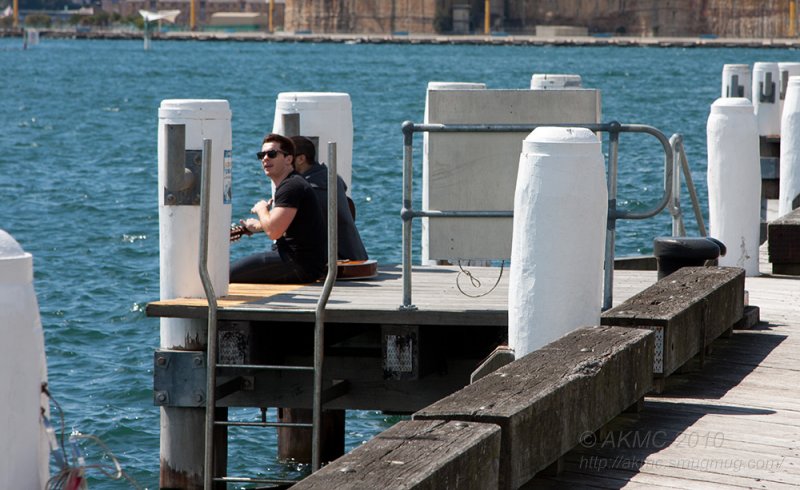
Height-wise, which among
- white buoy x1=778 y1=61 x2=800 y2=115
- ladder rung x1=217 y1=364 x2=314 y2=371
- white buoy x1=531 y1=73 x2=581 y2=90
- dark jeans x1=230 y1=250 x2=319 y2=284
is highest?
white buoy x1=778 y1=61 x2=800 y2=115

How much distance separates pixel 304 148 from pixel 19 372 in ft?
17.2

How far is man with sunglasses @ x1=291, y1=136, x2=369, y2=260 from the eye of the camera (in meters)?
8.74

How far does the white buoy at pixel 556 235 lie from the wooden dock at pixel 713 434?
0.50 metres

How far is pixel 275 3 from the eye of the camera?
598 ft

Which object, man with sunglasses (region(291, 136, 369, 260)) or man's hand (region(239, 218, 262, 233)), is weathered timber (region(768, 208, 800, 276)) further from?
man's hand (region(239, 218, 262, 233))

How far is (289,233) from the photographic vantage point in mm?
8578

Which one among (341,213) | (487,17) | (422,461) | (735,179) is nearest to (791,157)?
(735,179)

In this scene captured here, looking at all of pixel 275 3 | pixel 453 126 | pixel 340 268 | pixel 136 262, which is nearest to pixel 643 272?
pixel 340 268

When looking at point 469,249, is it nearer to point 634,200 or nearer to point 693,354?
point 693,354

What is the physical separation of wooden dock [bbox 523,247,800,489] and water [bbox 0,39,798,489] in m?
3.93

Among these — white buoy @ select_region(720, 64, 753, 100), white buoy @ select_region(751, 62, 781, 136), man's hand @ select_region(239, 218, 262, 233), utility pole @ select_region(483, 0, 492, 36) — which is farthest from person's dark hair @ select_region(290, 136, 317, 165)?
utility pole @ select_region(483, 0, 492, 36)

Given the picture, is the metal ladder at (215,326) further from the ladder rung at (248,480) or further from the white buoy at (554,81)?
the white buoy at (554,81)

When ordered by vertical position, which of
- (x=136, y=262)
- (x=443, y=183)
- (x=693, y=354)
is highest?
(x=443, y=183)

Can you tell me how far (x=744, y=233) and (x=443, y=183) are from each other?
10.6ft
